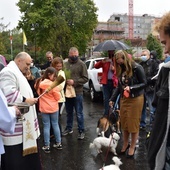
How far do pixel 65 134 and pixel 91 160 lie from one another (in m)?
1.61

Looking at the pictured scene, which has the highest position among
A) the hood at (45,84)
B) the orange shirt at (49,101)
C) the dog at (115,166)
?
the hood at (45,84)

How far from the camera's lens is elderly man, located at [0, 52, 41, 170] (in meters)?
3.25

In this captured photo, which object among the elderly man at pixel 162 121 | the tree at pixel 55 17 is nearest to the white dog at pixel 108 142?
the elderly man at pixel 162 121

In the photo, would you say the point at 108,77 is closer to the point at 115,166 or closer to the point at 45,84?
the point at 45,84

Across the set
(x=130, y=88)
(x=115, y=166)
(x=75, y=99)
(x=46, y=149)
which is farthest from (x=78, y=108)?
(x=115, y=166)

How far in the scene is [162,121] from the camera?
173 centimetres

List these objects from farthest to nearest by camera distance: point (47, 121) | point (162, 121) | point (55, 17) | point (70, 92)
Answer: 1. point (55, 17)
2. point (70, 92)
3. point (47, 121)
4. point (162, 121)

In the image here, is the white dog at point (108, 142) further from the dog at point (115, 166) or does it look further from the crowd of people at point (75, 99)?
the dog at point (115, 166)

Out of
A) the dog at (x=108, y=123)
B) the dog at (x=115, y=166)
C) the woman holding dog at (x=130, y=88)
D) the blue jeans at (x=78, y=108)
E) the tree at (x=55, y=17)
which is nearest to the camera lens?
the dog at (x=115, y=166)

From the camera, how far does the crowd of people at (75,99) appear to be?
1780 mm

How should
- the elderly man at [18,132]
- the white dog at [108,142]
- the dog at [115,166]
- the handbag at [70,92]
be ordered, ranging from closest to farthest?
the elderly man at [18,132] < the dog at [115,166] < the white dog at [108,142] < the handbag at [70,92]

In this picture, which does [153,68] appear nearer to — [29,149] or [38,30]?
[29,149]

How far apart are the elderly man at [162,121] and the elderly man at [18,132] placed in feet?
5.87

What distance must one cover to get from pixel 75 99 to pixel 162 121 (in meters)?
4.19
